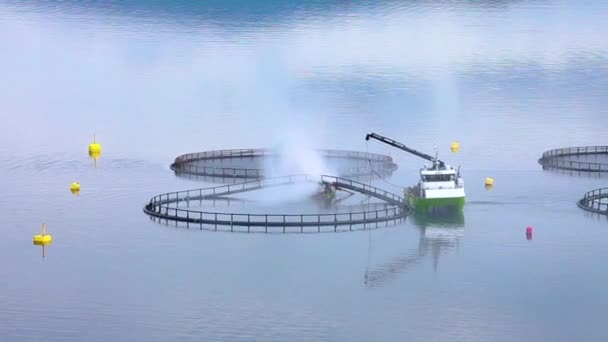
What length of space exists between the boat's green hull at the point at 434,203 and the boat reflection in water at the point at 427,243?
84 centimetres

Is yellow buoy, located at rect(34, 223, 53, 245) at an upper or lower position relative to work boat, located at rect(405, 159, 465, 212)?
lower

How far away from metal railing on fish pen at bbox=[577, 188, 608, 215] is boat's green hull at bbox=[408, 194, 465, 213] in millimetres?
14865

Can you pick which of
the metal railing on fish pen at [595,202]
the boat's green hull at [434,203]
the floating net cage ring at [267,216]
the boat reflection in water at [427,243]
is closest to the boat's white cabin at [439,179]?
the boat's green hull at [434,203]

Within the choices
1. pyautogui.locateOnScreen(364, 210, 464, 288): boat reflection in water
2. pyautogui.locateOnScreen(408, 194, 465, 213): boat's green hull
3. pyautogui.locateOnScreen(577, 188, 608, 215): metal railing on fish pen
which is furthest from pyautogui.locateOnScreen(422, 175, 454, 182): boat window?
pyautogui.locateOnScreen(577, 188, 608, 215): metal railing on fish pen

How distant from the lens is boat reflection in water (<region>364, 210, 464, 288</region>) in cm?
16200

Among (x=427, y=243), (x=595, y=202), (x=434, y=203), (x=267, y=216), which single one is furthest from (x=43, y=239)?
(x=595, y=202)

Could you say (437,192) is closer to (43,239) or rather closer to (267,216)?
(267,216)

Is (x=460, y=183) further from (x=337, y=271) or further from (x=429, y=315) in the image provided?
(x=429, y=315)

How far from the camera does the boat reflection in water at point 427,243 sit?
162m

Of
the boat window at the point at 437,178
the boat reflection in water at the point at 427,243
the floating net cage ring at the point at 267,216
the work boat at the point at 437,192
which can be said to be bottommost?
the boat reflection in water at the point at 427,243

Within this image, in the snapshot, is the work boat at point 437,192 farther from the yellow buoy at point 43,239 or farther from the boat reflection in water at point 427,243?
the yellow buoy at point 43,239

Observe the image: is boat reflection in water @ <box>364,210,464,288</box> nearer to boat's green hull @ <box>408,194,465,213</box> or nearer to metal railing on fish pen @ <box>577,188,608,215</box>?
boat's green hull @ <box>408,194,465,213</box>

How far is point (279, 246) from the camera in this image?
565ft

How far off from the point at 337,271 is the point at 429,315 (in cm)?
1874
